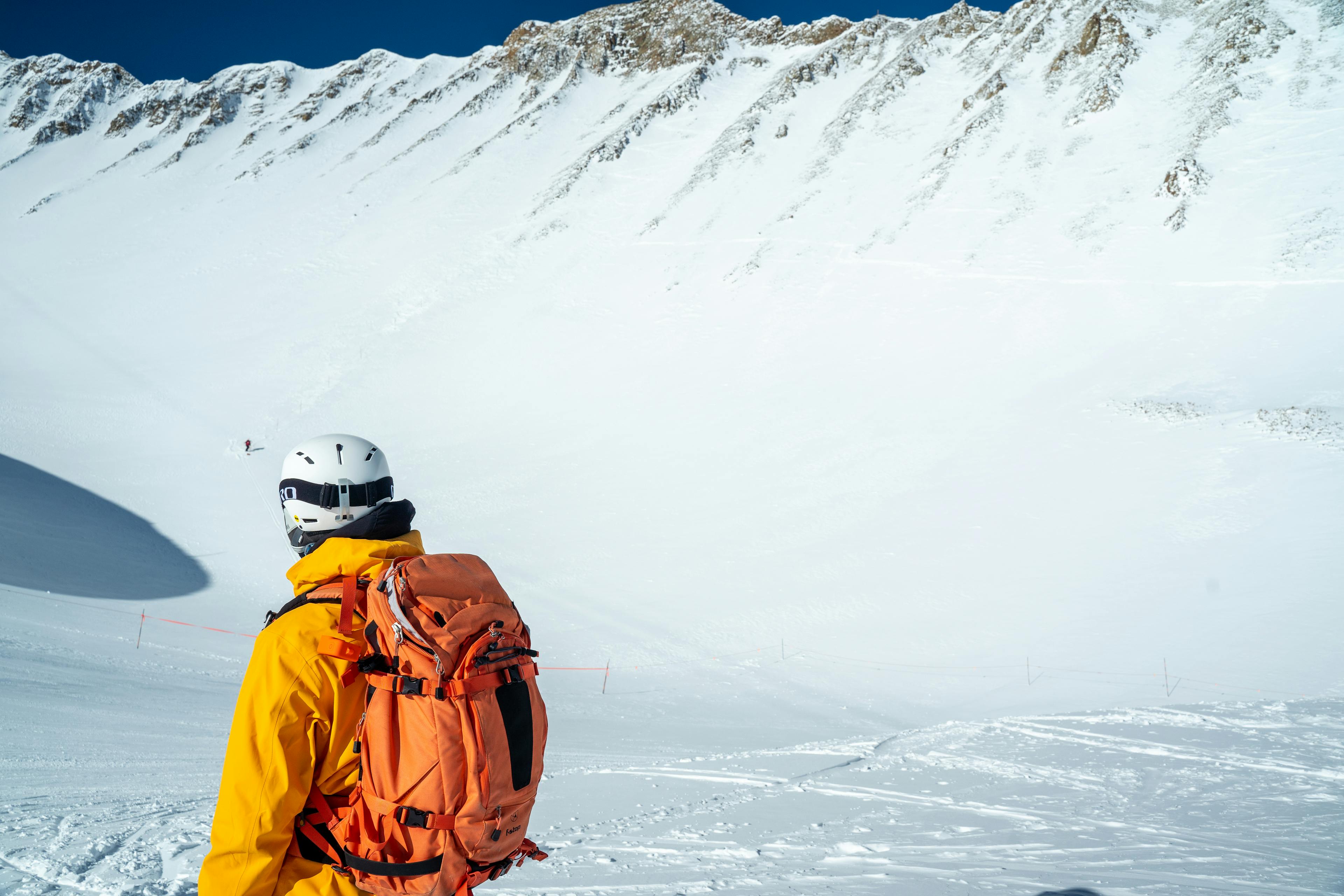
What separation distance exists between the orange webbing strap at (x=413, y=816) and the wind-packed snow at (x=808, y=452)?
2.93 m

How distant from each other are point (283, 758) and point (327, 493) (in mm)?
1043

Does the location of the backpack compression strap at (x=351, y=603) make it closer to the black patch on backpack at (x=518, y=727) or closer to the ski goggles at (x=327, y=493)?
the black patch on backpack at (x=518, y=727)

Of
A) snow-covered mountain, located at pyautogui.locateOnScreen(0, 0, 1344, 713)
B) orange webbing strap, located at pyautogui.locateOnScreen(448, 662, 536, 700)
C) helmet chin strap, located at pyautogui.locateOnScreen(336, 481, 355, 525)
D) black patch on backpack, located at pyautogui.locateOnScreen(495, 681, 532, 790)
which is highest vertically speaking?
snow-covered mountain, located at pyautogui.locateOnScreen(0, 0, 1344, 713)

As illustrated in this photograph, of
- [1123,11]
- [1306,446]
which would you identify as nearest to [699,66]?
[1123,11]

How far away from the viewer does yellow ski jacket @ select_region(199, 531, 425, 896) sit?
2.00m

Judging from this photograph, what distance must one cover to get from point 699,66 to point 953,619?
80749 millimetres

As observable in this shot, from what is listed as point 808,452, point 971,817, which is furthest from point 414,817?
point 808,452

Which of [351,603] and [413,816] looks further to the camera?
[351,603]

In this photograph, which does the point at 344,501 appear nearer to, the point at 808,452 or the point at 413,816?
the point at 413,816

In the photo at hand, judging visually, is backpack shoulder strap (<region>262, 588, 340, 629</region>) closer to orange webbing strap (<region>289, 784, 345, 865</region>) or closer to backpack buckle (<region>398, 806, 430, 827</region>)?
orange webbing strap (<region>289, 784, 345, 865</region>)

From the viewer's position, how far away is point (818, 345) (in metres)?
35.3

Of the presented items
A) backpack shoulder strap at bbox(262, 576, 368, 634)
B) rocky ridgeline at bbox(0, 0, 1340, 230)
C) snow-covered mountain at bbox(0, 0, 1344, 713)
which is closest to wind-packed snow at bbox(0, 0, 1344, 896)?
snow-covered mountain at bbox(0, 0, 1344, 713)

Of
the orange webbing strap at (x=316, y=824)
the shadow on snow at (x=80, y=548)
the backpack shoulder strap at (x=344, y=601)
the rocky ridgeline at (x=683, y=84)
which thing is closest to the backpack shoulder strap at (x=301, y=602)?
the backpack shoulder strap at (x=344, y=601)

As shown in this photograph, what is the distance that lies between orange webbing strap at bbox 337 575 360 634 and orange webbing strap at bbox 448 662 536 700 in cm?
35
